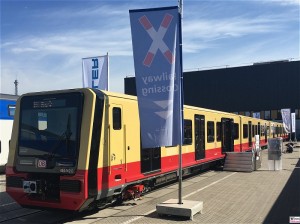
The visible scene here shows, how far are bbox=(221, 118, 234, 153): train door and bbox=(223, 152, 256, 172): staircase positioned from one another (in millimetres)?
741

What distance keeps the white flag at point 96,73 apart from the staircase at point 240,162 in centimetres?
710

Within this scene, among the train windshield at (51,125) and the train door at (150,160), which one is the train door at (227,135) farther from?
the train windshield at (51,125)

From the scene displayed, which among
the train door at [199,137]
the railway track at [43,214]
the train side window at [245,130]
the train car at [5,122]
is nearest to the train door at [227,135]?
the train door at [199,137]

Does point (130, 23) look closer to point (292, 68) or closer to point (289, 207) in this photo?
point (289, 207)

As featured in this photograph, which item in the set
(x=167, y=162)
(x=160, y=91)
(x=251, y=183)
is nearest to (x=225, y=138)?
(x=251, y=183)

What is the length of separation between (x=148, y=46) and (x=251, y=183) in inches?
281

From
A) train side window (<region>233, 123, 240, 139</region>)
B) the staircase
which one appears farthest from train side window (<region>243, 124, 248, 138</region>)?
the staircase

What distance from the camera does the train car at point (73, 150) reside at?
780 cm

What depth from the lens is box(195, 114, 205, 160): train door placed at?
14648mm

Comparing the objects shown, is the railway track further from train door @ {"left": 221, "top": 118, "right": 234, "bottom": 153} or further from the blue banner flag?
train door @ {"left": 221, "top": 118, "right": 234, "bottom": 153}

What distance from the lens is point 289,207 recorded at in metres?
9.03

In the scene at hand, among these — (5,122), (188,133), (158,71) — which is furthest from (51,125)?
(5,122)

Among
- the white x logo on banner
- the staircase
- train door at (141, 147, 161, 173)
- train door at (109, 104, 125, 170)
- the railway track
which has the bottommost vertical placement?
the railway track

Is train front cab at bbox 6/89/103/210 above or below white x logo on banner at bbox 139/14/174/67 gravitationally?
below
